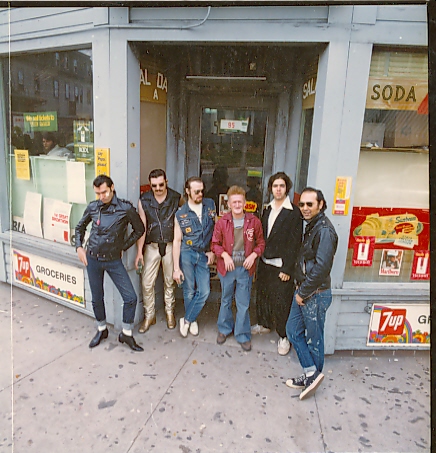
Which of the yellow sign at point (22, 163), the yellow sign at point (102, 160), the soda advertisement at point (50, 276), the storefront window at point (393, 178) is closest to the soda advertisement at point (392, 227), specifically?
the storefront window at point (393, 178)

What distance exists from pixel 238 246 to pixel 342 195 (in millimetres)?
1191

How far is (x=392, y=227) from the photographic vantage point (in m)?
4.00

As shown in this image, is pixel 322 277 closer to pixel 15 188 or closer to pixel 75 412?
pixel 75 412

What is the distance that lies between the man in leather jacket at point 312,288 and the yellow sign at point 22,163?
12.6ft

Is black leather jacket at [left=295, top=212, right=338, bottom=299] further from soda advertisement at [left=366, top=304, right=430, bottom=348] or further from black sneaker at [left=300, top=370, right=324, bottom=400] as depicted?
soda advertisement at [left=366, top=304, right=430, bottom=348]

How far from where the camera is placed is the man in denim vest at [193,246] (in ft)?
13.1

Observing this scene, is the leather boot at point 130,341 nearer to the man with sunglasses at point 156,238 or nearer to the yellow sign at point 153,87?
the man with sunglasses at point 156,238

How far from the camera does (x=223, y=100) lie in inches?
198

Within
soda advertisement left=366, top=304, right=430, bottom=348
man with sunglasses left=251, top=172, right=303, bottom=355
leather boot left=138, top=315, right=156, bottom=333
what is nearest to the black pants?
man with sunglasses left=251, top=172, right=303, bottom=355

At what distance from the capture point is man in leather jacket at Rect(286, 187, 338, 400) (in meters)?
3.04

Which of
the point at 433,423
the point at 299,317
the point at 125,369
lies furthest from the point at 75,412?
the point at 433,423

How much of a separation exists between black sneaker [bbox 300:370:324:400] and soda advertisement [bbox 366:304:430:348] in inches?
43.8

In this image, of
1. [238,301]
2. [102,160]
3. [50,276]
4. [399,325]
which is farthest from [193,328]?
[399,325]

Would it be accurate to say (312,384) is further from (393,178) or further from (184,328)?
(393,178)
